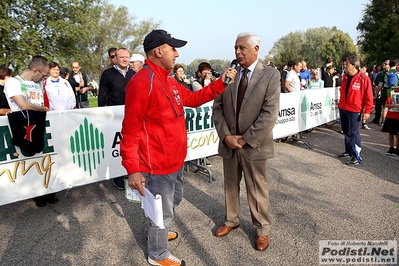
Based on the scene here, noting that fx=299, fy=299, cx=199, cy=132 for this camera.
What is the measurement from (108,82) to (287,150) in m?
4.10

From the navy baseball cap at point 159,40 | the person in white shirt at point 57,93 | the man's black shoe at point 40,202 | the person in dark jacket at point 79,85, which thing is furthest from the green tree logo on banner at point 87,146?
the person in dark jacket at point 79,85

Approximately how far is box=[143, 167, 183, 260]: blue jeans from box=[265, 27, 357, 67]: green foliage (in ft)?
221

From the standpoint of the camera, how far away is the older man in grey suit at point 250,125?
282cm

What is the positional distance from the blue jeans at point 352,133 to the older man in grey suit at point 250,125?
3.32 metres

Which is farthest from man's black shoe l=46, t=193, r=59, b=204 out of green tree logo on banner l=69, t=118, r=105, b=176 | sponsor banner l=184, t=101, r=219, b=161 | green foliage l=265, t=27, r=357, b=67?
green foliage l=265, t=27, r=357, b=67

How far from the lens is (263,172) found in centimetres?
302

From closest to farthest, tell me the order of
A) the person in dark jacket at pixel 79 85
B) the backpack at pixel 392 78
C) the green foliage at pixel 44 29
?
the person in dark jacket at pixel 79 85
the backpack at pixel 392 78
the green foliage at pixel 44 29

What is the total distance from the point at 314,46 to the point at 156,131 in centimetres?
8615

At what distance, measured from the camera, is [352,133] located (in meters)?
5.64

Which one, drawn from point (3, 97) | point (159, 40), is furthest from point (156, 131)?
point (3, 97)

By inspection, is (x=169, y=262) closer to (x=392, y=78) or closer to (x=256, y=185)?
(x=256, y=185)

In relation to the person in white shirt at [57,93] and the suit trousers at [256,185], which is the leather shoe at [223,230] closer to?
the suit trousers at [256,185]

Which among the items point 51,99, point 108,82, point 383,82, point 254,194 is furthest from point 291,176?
point 383,82

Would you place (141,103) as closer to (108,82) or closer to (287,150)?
(108,82)
